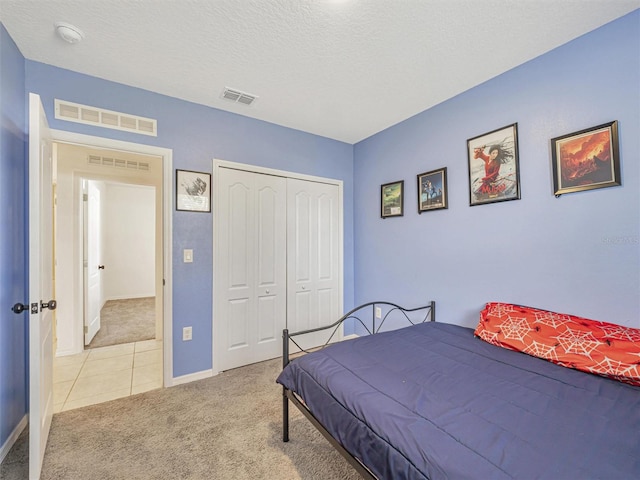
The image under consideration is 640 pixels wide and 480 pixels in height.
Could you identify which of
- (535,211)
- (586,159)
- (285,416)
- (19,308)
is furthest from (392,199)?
(19,308)

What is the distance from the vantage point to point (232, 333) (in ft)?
9.47

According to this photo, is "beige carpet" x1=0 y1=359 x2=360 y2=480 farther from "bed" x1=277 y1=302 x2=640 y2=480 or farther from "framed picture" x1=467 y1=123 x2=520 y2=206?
"framed picture" x1=467 y1=123 x2=520 y2=206

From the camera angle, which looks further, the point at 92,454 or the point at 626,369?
the point at 92,454

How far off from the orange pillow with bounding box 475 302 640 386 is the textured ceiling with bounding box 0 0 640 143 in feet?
6.13

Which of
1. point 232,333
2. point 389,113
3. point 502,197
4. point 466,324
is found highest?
point 389,113

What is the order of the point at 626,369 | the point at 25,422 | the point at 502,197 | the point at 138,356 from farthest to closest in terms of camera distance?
the point at 138,356 < the point at 502,197 < the point at 25,422 < the point at 626,369

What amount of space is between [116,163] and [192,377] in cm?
291

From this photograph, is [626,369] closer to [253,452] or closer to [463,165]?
[463,165]

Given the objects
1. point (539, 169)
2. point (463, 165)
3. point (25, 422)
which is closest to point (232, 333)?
point (25, 422)

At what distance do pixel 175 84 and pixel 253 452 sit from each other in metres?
2.87

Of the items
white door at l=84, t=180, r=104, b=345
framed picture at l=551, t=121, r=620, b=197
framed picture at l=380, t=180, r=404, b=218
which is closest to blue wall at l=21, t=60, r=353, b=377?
framed picture at l=380, t=180, r=404, b=218

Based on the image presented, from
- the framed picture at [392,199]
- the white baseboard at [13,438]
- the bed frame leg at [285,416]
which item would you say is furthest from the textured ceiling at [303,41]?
the white baseboard at [13,438]

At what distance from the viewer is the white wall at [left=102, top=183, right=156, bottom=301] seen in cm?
613

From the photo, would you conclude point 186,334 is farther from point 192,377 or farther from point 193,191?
point 193,191
